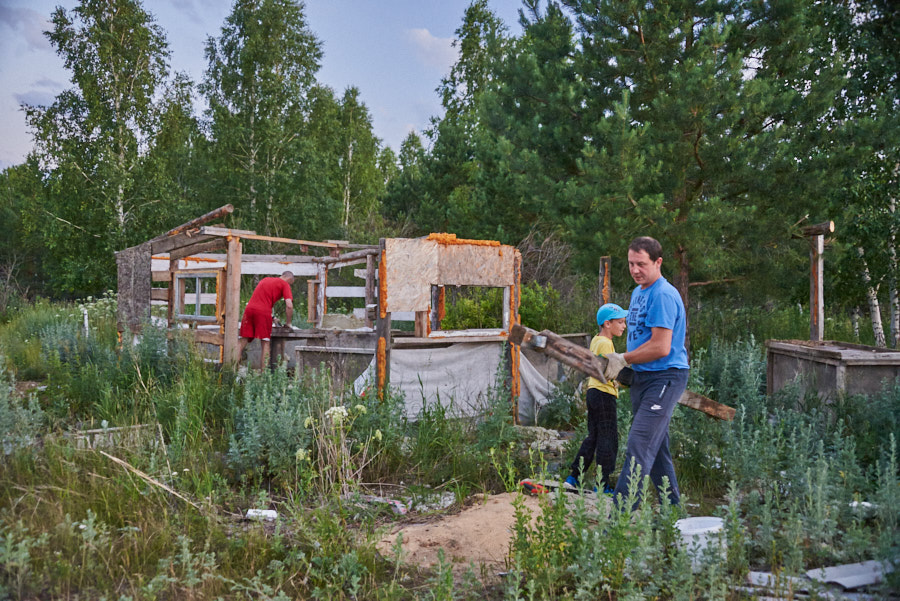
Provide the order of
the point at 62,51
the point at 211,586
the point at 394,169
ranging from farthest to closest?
the point at 394,169, the point at 62,51, the point at 211,586

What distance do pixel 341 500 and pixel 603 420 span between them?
2.09m

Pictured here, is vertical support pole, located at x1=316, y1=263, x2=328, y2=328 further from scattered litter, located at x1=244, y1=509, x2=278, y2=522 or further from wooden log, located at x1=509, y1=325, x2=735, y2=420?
wooden log, located at x1=509, y1=325, x2=735, y2=420

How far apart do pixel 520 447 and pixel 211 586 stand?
150 inches

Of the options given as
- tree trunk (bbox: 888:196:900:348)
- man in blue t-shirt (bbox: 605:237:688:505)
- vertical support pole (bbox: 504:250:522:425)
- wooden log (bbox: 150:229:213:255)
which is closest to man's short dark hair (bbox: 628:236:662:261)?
man in blue t-shirt (bbox: 605:237:688:505)

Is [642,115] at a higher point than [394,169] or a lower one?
lower

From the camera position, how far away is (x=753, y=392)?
6.45m

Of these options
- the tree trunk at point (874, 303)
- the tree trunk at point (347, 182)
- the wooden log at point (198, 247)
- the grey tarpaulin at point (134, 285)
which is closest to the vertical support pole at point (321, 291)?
the wooden log at point (198, 247)

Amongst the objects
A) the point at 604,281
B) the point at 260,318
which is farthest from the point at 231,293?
the point at 604,281

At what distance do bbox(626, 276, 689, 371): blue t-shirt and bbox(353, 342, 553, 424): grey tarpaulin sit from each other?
3.00 metres

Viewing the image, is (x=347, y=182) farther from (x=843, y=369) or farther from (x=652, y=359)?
(x=652, y=359)

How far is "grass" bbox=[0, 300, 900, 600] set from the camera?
3.11m

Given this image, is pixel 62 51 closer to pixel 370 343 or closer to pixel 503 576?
pixel 370 343

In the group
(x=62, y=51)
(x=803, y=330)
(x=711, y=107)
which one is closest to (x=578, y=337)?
(x=711, y=107)

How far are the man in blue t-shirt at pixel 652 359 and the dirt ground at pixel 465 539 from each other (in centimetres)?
72
